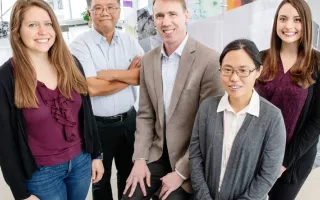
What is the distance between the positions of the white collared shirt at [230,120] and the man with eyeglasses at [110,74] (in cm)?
69

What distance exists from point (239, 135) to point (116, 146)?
100 cm

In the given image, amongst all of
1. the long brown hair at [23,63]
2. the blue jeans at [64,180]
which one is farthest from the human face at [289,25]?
the blue jeans at [64,180]

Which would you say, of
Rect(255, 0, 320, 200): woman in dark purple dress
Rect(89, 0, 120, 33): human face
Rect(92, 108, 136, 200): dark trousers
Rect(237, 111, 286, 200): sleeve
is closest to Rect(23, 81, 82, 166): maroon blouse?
Rect(92, 108, 136, 200): dark trousers

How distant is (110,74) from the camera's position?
195 centimetres

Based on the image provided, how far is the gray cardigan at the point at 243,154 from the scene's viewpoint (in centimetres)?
144

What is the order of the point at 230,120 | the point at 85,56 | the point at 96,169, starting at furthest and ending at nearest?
the point at 85,56 < the point at 96,169 < the point at 230,120

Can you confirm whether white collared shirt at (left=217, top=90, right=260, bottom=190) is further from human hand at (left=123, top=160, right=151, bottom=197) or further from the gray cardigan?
human hand at (left=123, top=160, right=151, bottom=197)

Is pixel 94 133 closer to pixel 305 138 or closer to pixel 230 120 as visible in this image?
pixel 230 120

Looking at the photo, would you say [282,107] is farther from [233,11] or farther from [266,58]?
[233,11]

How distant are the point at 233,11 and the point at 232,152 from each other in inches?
59.7

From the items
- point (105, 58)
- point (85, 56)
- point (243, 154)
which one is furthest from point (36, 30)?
point (243, 154)

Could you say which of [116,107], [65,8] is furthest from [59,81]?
[65,8]

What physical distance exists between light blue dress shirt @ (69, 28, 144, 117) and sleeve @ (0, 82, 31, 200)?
2.12 feet

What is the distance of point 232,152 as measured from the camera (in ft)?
4.86
